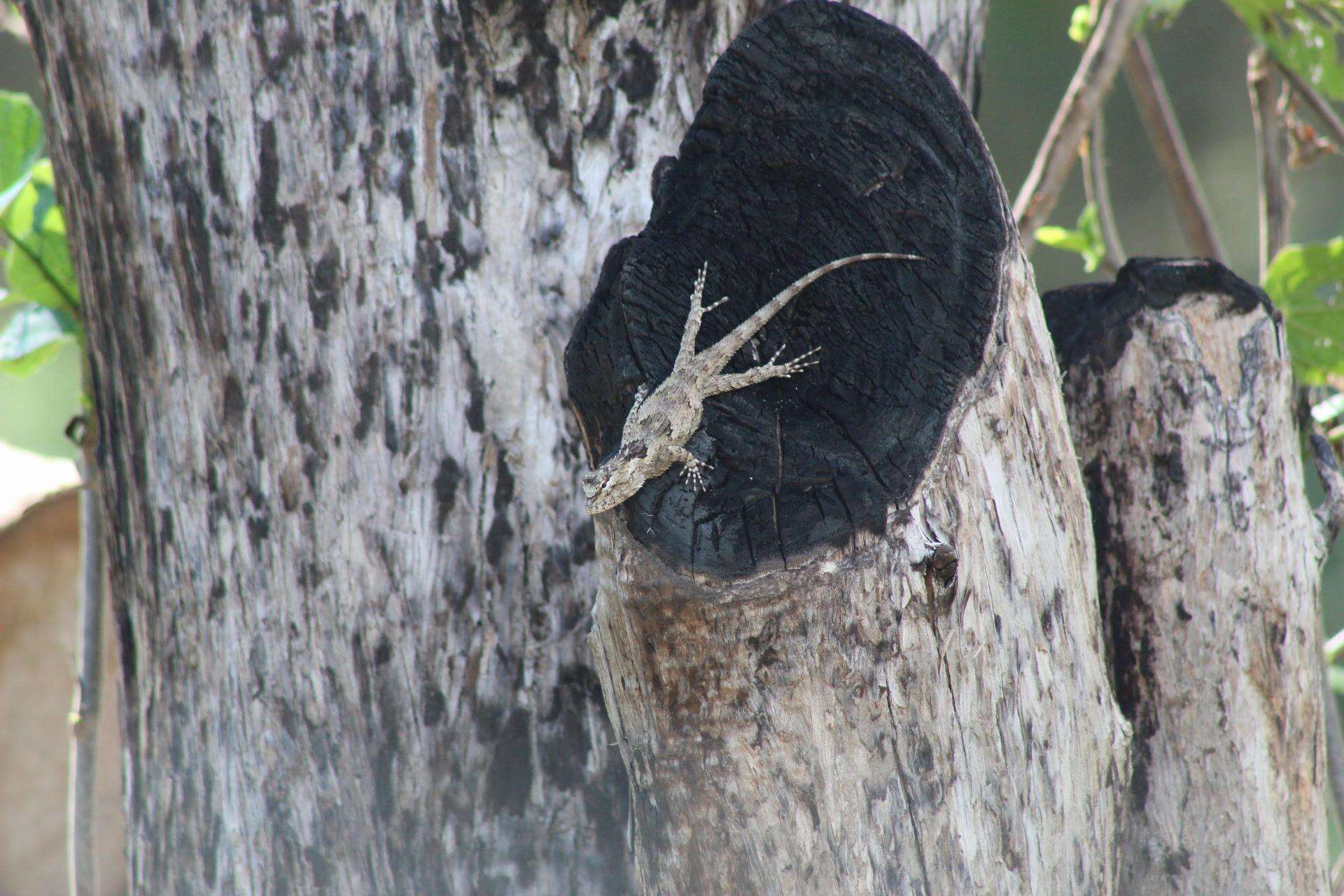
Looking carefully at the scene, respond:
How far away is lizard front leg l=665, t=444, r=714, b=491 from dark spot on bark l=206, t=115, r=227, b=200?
0.92m

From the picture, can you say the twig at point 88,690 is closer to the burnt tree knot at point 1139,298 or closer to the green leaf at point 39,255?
the green leaf at point 39,255

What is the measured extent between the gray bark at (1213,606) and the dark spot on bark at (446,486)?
1.09 meters

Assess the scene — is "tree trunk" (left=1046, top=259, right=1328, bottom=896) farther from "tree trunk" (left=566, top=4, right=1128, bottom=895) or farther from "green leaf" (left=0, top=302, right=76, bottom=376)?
"green leaf" (left=0, top=302, right=76, bottom=376)

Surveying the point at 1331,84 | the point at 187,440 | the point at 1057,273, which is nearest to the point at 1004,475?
the point at 187,440

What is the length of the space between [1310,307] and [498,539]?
6.32 ft

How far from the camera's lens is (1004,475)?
1.21 metres

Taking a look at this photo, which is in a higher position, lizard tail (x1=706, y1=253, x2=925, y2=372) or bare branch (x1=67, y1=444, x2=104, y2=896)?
lizard tail (x1=706, y1=253, x2=925, y2=372)

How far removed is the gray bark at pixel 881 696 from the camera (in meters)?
1.10

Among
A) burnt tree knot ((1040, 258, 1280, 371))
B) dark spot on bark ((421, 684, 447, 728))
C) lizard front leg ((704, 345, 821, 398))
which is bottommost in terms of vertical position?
dark spot on bark ((421, 684, 447, 728))

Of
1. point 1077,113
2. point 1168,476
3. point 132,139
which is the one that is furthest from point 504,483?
point 1077,113

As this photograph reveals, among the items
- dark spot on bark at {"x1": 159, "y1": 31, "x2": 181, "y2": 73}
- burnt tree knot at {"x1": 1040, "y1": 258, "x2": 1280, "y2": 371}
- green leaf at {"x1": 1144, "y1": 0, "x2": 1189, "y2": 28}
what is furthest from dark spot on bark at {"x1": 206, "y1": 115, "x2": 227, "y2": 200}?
green leaf at {"x1": 1144, "y1": 0, "x2": 1189, "y2": 28}

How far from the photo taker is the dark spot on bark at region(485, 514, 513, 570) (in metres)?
1.64

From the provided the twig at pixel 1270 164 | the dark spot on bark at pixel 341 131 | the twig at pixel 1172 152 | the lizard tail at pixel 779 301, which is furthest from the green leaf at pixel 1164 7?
the dark spot on bark at pixel 341 131

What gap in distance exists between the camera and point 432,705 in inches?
63.4
